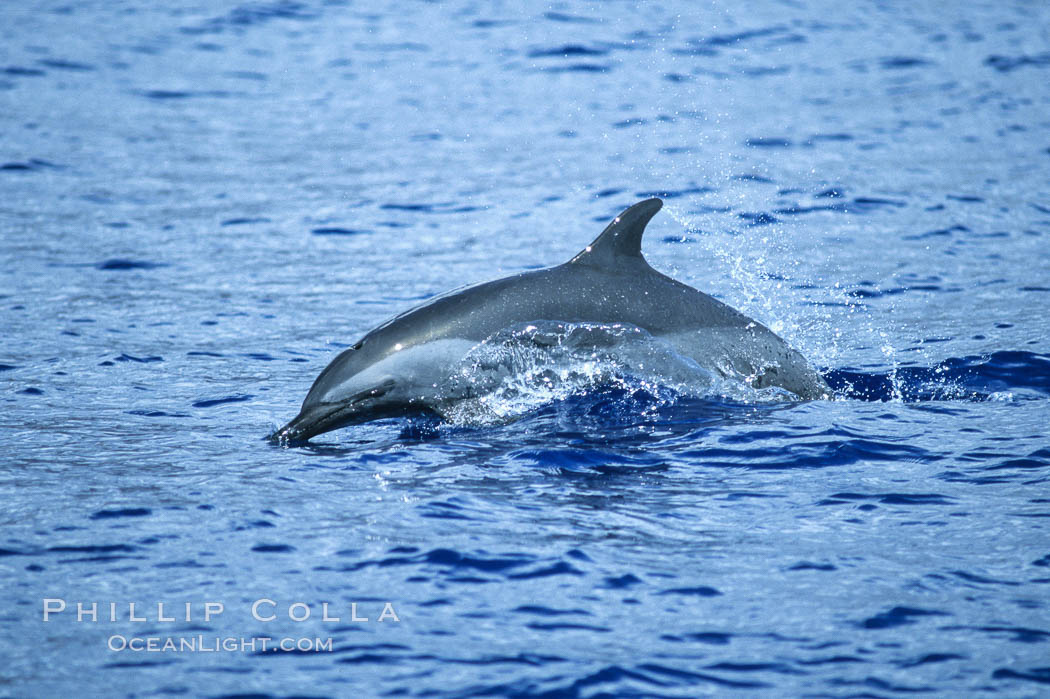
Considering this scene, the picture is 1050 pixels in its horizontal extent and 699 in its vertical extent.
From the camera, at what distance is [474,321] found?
9766 millimetres

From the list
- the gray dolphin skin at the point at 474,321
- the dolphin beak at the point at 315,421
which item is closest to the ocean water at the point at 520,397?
the dolphin beak at the point at 315,421

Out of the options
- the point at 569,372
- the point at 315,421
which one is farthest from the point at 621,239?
the point at 315,421

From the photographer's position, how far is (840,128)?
2234 centimetres

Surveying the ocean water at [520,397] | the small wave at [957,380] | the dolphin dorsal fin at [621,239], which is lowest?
the small wave at [957,380]

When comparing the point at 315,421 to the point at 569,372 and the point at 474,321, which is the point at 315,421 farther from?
the point at 569,372

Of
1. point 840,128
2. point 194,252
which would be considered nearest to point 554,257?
point 194,252

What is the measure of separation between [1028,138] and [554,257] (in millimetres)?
9932

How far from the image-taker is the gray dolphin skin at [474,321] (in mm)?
9719

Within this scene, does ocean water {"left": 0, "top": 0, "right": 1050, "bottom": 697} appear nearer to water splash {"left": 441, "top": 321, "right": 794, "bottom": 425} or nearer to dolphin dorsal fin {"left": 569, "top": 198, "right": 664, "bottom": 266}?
water splash {"left": 441, "top": 321, "right": 794, "bottom": 425}

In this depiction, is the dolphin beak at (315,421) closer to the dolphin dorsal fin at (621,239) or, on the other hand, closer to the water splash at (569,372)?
the water splash at (569,372)

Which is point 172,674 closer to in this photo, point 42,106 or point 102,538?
point 102,538

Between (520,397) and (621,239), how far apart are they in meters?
1.46

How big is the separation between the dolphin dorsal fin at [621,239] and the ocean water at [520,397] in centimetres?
106

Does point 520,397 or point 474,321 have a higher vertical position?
point 474,321
